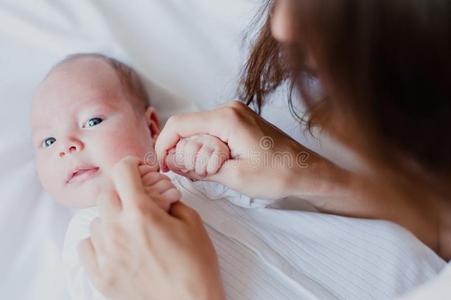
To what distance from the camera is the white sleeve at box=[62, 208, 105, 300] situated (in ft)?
2.85

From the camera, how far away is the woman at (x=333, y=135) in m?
0.52

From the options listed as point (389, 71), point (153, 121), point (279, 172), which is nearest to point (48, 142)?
point (153, 121)

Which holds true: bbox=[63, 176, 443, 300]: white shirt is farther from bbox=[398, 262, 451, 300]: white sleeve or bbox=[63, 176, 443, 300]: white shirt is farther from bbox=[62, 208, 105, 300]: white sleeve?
bbox=[398, 262, 451, 300]: white sleeve

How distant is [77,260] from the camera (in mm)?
899

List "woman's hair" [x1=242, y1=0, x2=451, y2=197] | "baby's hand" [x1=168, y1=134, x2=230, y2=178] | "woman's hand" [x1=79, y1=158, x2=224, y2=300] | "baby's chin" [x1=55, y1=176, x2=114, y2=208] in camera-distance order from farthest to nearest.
A: 1. "baby's chin" [x1=55, y1=176, x2=114, y2=208]
2. "baby's hand" [x1=168, y1=134, x2=230, y2=178]
3. "woman's hand" [x1=79, y1=158, x2=224, y2=300]
4. "woman's hair" [x1=242, y1=0, x2=451, y2=197]

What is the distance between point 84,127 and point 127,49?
0.78 feet

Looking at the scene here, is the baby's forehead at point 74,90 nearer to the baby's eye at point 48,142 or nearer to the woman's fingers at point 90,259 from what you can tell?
the baby's eye at point 48,142

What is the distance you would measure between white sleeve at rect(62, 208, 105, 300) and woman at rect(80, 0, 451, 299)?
0.37ft

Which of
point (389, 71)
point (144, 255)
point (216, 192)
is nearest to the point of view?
point (389, 71)

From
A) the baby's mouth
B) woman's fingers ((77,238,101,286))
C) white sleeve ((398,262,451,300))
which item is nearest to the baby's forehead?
the baby's mouth

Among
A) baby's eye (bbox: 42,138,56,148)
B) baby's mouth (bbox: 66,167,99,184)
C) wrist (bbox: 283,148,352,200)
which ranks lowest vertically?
wrist (bbox: 283,148,352,200)

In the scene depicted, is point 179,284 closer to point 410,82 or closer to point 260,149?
point 260,149

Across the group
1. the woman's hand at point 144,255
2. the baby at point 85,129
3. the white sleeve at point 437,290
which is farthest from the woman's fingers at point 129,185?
the white sleeve at point 437,290

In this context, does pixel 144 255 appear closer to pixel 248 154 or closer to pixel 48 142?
pixel 248 154
